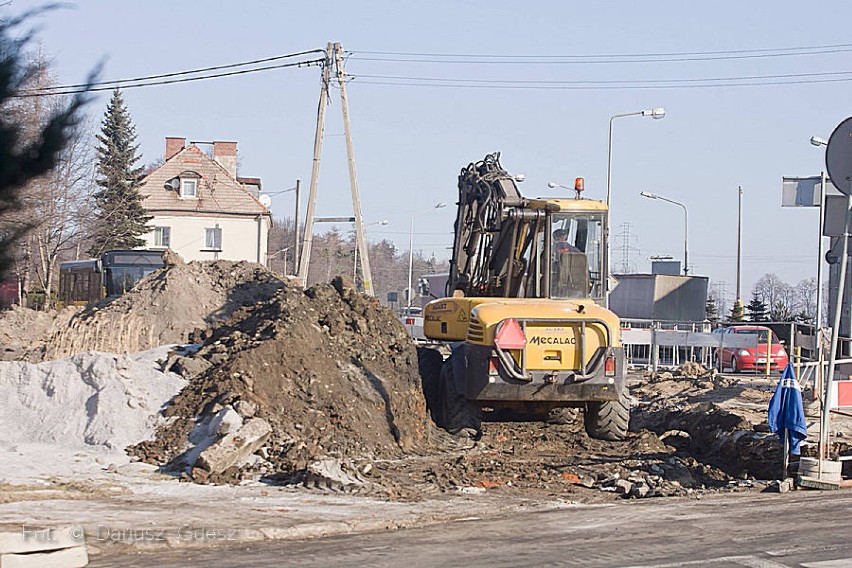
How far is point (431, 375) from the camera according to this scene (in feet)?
52.5

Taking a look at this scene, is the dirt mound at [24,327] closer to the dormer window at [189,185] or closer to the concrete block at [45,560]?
the concrete block at [45,560]

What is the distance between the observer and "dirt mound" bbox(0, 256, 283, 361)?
18.8 metres

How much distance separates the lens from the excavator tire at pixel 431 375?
50.9 feet

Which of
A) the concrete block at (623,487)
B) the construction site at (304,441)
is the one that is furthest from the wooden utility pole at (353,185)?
the concrete block at (623,487)

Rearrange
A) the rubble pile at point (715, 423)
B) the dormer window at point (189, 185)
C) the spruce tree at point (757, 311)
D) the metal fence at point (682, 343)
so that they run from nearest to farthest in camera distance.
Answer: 1. the rubble pile at point (715, 423)
2. the metal fence at point (682, 343)
3. the spruce tree at point (757, 311)
4. the dormer window at point (189, 185)

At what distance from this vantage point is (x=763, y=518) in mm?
9805

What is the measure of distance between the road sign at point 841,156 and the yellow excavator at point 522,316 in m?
3.39

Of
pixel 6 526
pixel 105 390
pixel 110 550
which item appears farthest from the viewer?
pixel 105 390

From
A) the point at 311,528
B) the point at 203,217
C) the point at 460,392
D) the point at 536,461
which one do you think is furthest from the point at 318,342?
the point at 203,217

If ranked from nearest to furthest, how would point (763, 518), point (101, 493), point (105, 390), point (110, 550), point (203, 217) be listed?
point (110, 550), point (763, 518), point (101, 493), point (105, 390), point (203, 217)

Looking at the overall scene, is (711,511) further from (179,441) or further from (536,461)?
(179,441)

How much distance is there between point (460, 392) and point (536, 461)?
1.47 m

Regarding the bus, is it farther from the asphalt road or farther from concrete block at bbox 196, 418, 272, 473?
the asphalt road

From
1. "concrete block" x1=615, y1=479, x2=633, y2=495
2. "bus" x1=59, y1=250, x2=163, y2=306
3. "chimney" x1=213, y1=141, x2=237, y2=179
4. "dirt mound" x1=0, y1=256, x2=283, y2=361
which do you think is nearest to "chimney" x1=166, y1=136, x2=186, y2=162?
"chimney" x1=213, y1=141, x2=237, y2=179
